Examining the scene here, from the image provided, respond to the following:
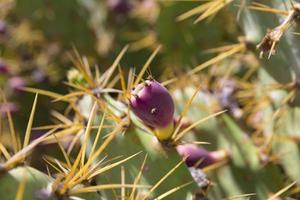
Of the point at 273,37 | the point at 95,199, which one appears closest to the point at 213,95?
the point at 273,37

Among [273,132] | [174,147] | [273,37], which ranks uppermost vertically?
[273,37]

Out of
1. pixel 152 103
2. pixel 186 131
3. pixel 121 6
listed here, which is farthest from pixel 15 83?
pixel 152 103

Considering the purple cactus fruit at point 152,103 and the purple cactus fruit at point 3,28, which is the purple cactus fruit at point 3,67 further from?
the purple cactus fruit at point 152,103

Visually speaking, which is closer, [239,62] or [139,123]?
[139,123]

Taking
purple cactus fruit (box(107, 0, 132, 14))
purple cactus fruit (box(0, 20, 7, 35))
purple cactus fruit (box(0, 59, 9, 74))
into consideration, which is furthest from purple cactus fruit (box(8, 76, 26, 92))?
purple cactus fruit (box(107, 0, 132, 14))

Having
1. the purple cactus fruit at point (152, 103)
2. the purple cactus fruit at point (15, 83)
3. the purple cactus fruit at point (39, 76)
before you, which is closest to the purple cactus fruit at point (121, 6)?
the purple cactus fruit at point (39, 76)

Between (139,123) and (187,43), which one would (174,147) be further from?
(187,43)
